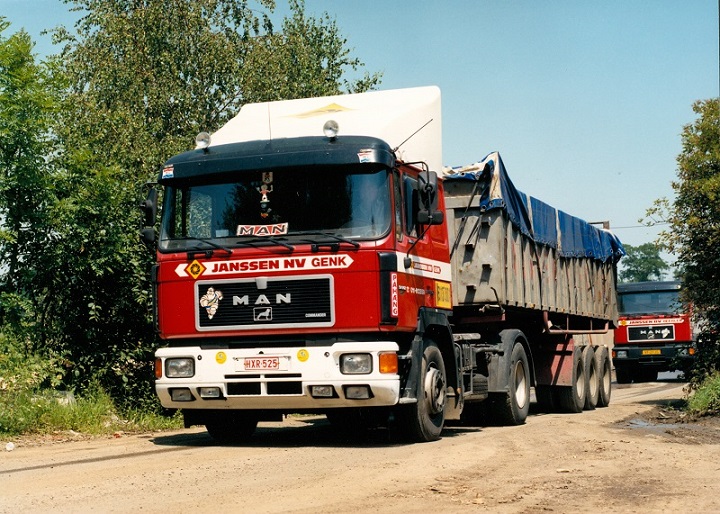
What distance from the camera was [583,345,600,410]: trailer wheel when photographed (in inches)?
770

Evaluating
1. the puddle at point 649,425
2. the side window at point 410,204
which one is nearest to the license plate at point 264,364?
the side window at point 410,204

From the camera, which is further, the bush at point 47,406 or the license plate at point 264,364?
the bush at point 47,406

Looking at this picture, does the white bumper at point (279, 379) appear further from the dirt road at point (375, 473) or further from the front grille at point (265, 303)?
the dirt road at point (375, 473)

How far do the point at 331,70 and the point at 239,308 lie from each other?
2647 centimetres

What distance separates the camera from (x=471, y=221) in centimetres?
1438

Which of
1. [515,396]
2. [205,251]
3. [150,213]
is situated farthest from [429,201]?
[515,396]

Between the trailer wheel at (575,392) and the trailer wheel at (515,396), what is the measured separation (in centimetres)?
305

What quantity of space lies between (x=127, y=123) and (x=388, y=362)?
45.8 feet

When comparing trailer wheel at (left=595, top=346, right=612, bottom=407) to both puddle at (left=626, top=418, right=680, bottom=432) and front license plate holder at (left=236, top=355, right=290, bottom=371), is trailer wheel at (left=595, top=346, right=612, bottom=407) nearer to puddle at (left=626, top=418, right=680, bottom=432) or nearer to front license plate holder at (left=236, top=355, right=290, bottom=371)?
puddle at (left=626, top=418, right=680, bottom=432)

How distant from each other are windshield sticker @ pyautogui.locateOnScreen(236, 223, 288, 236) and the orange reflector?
A: 166cm

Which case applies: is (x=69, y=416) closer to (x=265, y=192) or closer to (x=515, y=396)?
(x=265, y=192)

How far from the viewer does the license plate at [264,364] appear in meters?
11.0

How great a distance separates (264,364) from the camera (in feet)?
36.1

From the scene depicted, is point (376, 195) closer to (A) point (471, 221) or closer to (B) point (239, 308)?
(B) point (239, 308)
